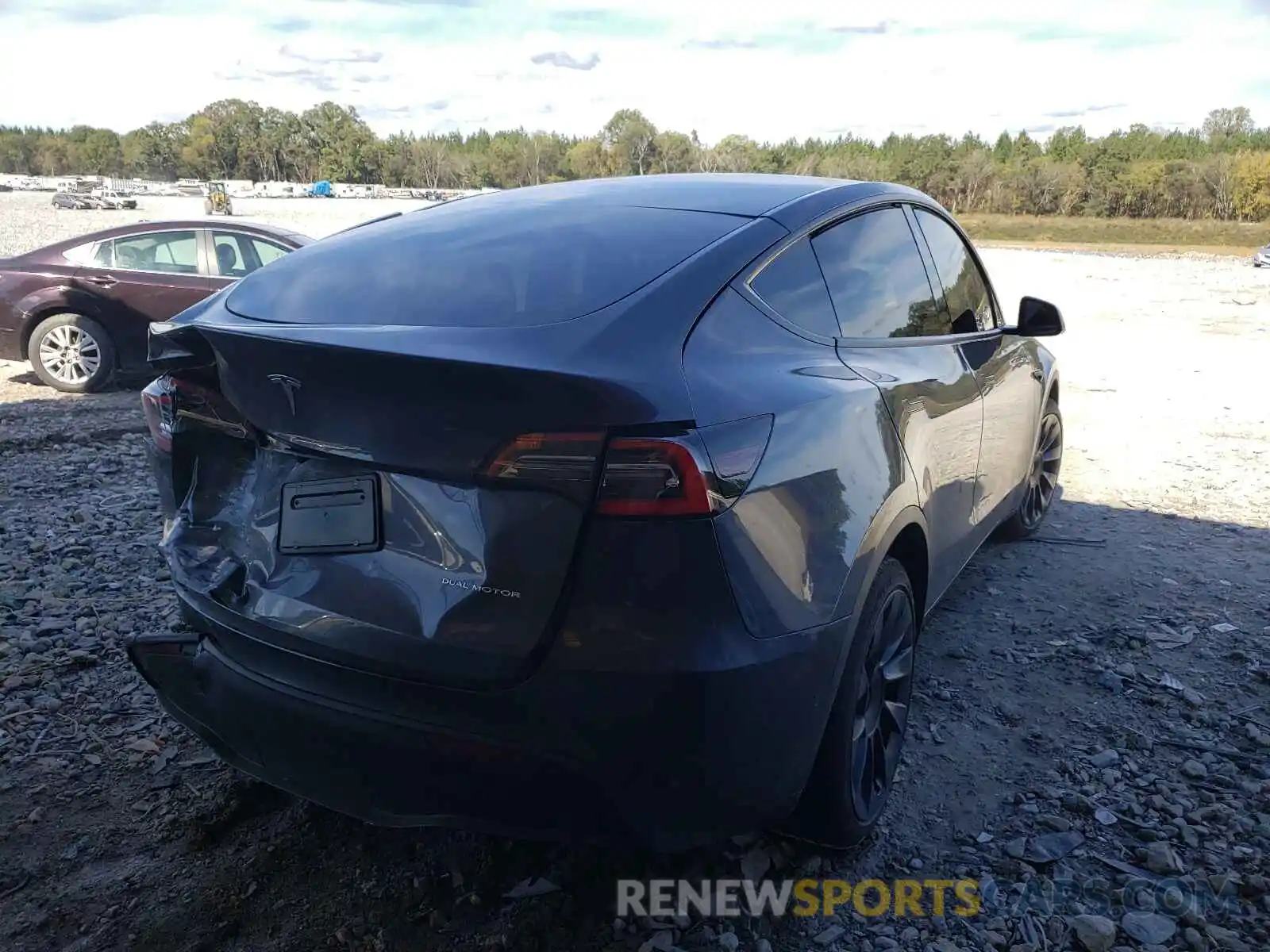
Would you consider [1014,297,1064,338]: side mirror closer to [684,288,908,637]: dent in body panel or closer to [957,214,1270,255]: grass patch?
[684,288,908,637]: dent in body panel

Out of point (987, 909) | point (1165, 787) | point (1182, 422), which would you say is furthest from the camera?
point (1182, 422)

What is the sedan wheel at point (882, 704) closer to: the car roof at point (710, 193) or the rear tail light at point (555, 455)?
the rear tail light at point (555, 455)

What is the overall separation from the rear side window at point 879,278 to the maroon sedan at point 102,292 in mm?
7705

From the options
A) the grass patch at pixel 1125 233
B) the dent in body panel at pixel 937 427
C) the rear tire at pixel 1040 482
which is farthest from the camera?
the grass patch at pixel 1125 233

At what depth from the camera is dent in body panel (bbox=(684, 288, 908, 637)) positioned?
2.03 meters

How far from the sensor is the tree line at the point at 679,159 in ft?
260

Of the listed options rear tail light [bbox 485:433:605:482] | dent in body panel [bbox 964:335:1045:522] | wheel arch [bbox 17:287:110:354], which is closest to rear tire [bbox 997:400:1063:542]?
dent in body panel [bbox 964:335:1045:522]

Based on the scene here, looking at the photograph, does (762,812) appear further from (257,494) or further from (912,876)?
(257,494)

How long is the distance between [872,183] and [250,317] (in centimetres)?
203

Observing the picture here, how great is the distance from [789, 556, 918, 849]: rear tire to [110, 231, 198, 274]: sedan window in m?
9.00

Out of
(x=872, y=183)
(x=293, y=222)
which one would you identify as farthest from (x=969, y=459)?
(x=293, y=222)

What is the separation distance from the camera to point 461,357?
2.02 meters

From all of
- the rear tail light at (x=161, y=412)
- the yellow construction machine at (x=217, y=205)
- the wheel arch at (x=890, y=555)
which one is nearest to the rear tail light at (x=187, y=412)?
the rear tail light at (x=161, y=412)

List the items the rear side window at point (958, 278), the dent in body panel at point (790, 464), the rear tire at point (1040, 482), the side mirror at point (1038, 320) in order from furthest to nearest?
the rear tire at point (1040, 482), the side mirror at point (1038, 320), the rear side window at point (958, 278), the dent in body panel at point (790, 464)
